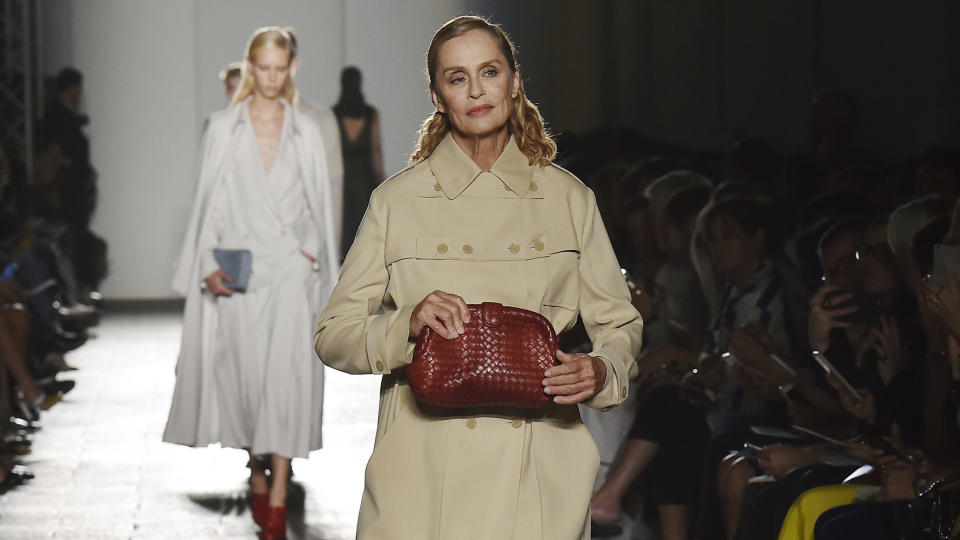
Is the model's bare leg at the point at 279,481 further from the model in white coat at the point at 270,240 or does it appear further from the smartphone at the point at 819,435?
the smartphone at the point at 819,435

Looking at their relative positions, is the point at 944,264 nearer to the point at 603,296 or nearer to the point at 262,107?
the point at 603,296

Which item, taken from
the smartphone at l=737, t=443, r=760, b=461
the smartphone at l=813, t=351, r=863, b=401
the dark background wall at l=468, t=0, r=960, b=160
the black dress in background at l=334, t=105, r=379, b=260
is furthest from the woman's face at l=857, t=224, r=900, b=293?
the black dress in background at l=334, t=105, r=379, b=260

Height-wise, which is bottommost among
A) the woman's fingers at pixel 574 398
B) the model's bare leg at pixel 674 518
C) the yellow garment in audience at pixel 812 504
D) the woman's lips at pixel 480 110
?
the model's bare leg at pixel 674 518

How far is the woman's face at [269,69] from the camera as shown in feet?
19.2

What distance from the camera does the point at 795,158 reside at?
8.48m

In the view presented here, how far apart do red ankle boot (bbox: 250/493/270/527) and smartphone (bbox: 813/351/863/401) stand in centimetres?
208

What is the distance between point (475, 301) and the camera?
269 cm

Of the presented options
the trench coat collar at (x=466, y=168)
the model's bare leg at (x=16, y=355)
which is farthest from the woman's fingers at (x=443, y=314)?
the model's bare leg at (x=16, y=355)

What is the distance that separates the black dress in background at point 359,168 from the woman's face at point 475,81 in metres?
10.6

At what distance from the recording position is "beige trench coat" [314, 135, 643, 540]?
2691 millimetres

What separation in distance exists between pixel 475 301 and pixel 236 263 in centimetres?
324

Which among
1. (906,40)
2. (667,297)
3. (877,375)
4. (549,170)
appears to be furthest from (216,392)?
(906,40)

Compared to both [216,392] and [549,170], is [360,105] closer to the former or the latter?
[216,392]

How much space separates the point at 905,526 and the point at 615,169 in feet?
15.0
